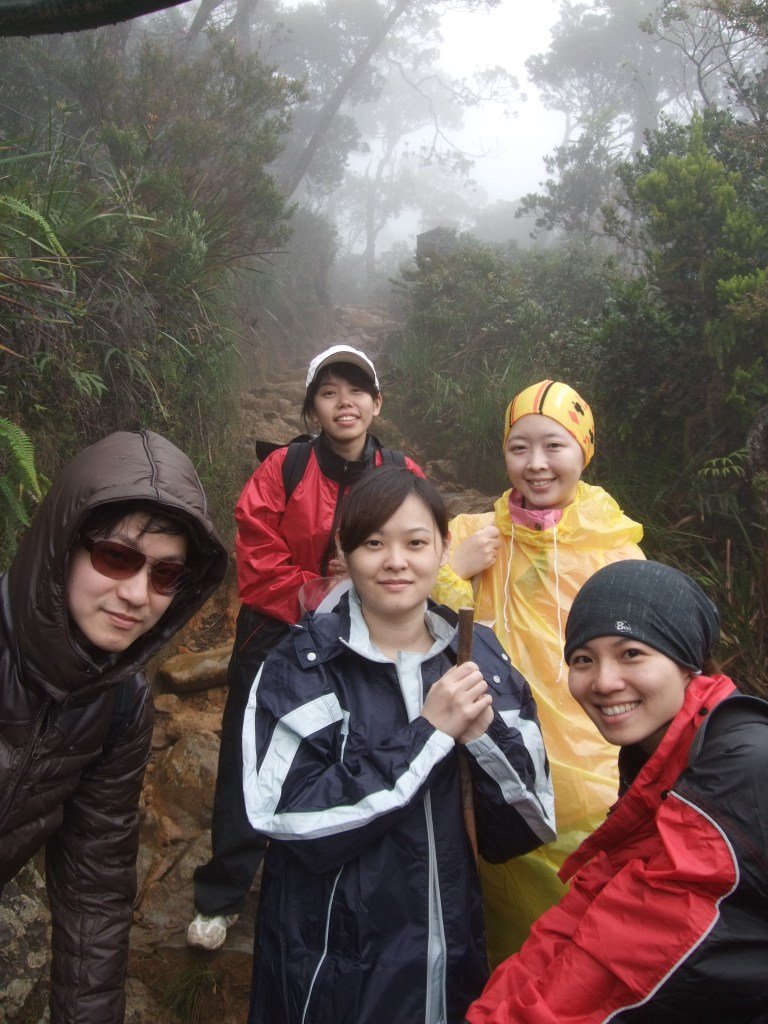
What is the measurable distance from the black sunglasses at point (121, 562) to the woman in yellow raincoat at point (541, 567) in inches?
39.7

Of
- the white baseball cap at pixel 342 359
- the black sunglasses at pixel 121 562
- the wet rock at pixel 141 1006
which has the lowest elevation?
the wet rock at pixel 141 1006

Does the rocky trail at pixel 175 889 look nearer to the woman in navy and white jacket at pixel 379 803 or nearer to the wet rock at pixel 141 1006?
the wet rock at pixel 141 1006

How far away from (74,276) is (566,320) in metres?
7.04

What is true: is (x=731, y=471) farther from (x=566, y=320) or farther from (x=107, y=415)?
(x=566, y=320)

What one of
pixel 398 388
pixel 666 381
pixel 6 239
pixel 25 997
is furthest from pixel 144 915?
pixel 398 388

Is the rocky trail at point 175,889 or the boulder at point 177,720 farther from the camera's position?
the boulder at point 177,720

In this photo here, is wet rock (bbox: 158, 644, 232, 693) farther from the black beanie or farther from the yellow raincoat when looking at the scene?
the black beanie

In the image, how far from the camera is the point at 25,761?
1.55m

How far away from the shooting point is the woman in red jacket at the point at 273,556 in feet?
9.00

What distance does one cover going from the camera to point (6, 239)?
10.8 ft

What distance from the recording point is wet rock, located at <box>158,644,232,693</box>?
484 centimetres

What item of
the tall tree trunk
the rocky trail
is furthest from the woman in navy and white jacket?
the tall tree trunk

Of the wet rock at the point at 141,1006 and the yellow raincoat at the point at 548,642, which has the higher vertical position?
the yellow raincoat at the point at 548,642

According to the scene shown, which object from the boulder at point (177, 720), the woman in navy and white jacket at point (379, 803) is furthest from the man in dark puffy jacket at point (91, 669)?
the boulder at point (177, 720)
